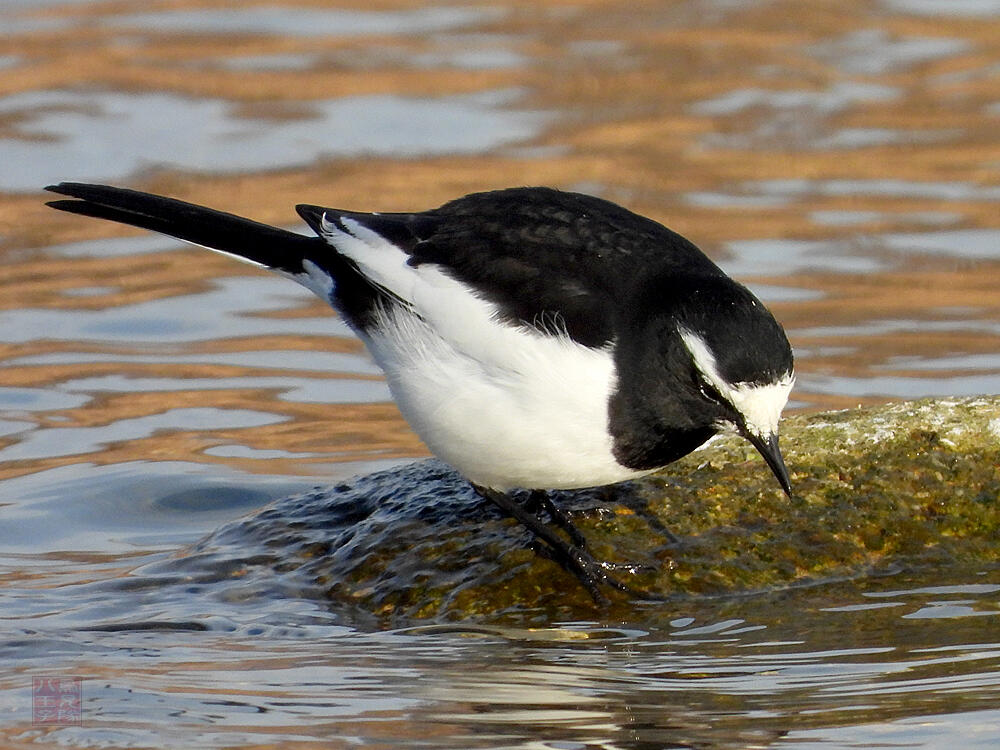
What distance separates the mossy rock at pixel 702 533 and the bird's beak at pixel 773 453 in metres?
0.35

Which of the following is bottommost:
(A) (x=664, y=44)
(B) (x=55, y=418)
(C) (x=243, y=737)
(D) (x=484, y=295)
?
(C) (x=243, y=737)

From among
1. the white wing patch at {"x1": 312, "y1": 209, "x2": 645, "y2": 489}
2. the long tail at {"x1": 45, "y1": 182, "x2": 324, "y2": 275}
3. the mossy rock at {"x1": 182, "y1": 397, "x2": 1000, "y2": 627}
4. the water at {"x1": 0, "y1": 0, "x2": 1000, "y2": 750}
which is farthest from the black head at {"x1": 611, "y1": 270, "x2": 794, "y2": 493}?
the long tail at {"x1": 45, "y1": 182, "x2": 324, "y2": 275}

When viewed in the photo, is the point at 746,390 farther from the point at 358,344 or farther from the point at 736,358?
the point at 358,344

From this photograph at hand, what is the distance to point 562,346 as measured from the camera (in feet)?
17.4

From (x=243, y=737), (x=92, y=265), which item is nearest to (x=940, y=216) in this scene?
(x=92, y=265)

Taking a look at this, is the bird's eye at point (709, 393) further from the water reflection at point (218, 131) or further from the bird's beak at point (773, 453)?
the water reflection at point (218, 131)

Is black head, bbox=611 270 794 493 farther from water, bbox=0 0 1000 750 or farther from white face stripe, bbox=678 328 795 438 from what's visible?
water, bbox=0 0 1000 750

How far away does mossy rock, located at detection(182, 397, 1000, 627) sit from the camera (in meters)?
5.61

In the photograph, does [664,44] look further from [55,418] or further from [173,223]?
[173,223]

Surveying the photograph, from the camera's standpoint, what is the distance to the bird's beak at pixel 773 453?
17.8ft

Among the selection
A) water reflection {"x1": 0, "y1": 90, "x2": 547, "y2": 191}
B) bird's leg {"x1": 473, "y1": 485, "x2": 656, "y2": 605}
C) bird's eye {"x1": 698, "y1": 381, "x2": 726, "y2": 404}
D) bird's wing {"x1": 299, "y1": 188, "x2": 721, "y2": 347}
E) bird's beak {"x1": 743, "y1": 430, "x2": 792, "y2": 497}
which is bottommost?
bird's leg {"x1": 473, "y1": 485, "x2": 656, "y2": 605}

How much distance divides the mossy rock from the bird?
0.16 metres

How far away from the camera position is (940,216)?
10.4 m

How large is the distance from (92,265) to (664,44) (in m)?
5.56
